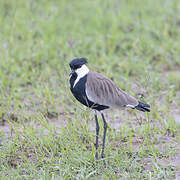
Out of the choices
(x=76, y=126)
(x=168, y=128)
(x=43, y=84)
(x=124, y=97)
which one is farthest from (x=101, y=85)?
(x=43, y=84)

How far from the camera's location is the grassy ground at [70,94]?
167 inches

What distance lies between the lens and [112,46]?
7.31 metres

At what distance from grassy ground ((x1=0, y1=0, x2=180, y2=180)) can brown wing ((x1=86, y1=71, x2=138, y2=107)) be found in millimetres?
256

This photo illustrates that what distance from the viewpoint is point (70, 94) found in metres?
4.57

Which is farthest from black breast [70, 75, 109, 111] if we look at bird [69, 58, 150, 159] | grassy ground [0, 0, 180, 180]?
grassy ground [0, 0, 180, 180]

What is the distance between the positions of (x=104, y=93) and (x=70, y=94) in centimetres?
40

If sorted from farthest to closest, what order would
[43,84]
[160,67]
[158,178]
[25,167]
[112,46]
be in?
[112,46], [160,67], [43,84], [25,167], [158,178]

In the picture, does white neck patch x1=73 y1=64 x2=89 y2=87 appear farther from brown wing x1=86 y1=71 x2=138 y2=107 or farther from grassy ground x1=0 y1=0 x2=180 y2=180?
grassy ground x1=0 y1=0 x2=180 y2=180

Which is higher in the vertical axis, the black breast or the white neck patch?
the white neck patch

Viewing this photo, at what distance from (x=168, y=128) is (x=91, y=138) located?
93 cm

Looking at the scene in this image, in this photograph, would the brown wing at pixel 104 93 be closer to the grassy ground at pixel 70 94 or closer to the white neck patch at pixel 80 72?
the white neck patch at pixel 80 72

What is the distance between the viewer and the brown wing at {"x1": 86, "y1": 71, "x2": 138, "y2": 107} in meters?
4.29

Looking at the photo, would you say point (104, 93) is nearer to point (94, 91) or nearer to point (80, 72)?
point (94, 91)

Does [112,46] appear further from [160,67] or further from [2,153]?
[2,153]
